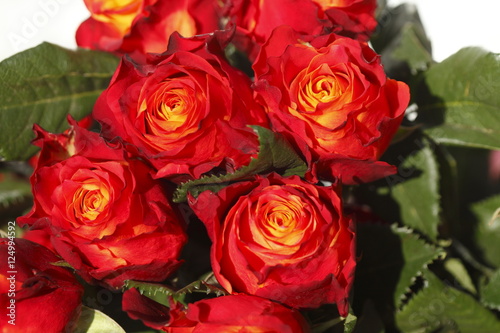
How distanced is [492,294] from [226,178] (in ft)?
0.98

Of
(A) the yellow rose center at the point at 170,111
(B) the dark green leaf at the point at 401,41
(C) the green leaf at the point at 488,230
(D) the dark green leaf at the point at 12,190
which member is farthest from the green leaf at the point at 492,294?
(D) the dark green leaf at the point at 12,190

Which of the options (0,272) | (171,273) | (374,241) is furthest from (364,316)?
(0,272)

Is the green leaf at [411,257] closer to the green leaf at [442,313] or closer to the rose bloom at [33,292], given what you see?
the green leaf at [442,313]

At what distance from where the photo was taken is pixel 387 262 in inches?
21.3

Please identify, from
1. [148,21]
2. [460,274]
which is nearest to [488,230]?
[460,274]

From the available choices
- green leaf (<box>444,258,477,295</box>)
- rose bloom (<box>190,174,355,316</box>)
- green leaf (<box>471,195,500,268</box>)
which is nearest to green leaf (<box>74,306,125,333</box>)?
rose bloom (<box>190,174,355,316</box>)

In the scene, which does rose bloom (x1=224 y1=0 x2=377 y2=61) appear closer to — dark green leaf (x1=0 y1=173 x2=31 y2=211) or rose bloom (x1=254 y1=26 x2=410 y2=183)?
rose bloom (x1=254 y1=26 x2=410 y2=183)

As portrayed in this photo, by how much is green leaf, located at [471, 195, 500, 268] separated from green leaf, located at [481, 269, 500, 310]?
0.37ft

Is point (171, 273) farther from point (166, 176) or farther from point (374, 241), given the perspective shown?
point (374, 241)

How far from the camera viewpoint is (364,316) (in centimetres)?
53

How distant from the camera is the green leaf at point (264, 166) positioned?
43 centimetres

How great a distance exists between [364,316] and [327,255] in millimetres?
135

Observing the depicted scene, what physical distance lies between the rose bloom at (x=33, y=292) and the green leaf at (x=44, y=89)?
117 millimetres

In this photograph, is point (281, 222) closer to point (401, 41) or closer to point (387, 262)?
point (387, 262)
